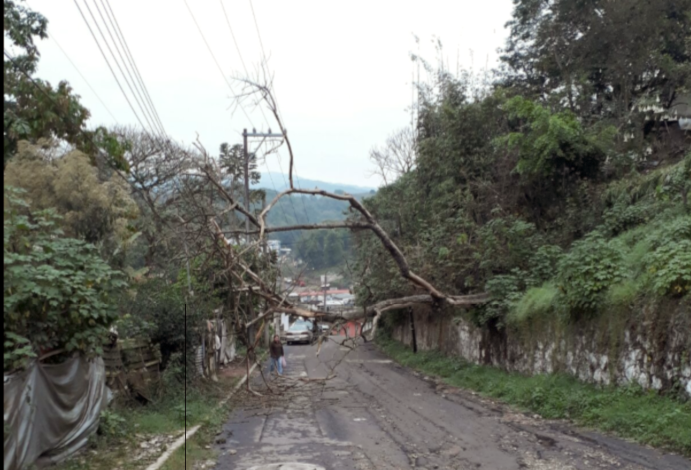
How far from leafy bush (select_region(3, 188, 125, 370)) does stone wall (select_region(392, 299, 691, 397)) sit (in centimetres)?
914

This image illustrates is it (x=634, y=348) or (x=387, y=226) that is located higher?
(x=387, y=226)

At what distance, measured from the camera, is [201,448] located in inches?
401

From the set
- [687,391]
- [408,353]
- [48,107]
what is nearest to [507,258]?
[687,391]

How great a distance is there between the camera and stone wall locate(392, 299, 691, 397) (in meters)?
10.1

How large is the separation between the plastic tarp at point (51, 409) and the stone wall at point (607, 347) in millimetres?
9517

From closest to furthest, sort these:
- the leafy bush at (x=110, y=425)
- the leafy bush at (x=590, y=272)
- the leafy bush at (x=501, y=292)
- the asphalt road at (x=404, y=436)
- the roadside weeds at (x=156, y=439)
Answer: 1. the asphalt road at (x=404, y=436)
2. the roadside weeds at (x=156, y=439)
3. the leafy bush at (x=110, y=425)
4. the leafy bush at (x=590, y=272)
5. the leafy bush at (x=501, y=292)

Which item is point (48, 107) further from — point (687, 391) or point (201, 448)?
→ point (687, 391)

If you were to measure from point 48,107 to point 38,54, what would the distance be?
0.97m

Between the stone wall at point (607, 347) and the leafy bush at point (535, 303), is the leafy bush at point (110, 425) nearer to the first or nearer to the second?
the stone wall at point (607, 347)

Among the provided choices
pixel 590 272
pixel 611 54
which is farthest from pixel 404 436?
pixel 611 54

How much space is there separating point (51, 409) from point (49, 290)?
6.05ft

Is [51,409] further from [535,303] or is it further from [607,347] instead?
[535,303]

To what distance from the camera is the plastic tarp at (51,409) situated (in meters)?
7.17

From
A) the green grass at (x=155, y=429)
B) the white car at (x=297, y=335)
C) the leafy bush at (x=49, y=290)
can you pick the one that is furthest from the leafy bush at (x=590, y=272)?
the white car at (x=297, y=335)
